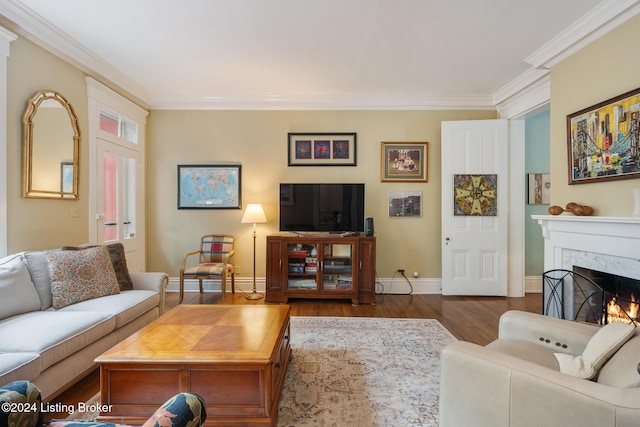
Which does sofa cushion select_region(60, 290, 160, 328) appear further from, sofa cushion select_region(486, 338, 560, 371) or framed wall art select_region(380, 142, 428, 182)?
framed wall art select_region(380, 142, 428, 182)

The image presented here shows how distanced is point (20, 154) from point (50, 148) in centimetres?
29

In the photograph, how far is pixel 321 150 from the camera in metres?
4.23

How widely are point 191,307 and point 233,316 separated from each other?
0.47 m

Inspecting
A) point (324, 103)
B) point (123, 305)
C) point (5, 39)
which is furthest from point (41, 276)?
point (324, 103)

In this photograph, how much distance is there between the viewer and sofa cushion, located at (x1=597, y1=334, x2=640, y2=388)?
1.05 metres

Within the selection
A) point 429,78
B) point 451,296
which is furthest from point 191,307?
point 429,78

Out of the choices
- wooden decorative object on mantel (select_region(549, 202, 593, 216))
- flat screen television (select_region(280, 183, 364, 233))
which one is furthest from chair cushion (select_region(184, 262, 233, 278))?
wooden decorative object on mantel (select_region(549, 202, 593, 216))

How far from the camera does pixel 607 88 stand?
235 cm

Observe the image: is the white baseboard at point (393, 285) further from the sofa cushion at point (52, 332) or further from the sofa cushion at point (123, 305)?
the sofa cushion at point (52, 332)

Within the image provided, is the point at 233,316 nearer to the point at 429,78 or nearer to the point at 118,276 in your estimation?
the point at 118,276

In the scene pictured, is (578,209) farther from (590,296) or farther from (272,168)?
(272,168)

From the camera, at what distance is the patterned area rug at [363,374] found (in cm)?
168

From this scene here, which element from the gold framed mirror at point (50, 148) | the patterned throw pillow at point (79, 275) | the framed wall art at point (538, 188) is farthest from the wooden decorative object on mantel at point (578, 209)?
the gold framed mirror at point (50, 148)

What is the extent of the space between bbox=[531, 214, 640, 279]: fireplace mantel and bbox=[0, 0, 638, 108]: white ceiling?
162 cm
